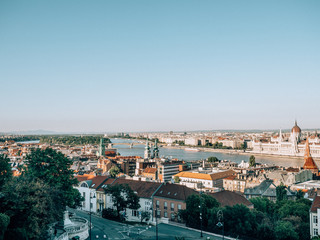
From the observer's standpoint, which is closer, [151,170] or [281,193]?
[281,193]

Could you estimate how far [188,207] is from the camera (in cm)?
2022

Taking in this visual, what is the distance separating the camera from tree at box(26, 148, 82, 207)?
18.2 meters

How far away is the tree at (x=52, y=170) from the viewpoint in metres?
18.2

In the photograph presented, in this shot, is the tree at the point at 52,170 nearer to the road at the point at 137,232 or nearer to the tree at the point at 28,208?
the road at the point at 137,232

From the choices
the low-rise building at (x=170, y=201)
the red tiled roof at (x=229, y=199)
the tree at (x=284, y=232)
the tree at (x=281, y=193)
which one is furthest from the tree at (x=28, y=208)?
the tree at (x=281, y=193)

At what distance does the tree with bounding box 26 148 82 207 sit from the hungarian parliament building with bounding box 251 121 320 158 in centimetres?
8688

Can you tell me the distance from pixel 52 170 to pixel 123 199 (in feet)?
18.6

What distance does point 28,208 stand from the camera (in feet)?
43.9

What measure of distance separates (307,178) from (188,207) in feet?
90.8

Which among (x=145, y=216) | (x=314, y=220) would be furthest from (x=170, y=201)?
(x=314, y=220)

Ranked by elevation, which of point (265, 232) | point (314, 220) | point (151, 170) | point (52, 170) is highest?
point (52, 170)

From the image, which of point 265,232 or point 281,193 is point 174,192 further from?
point 281,193

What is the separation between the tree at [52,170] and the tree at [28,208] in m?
3.81

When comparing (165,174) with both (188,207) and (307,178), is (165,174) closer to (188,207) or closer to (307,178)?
(307,178)
